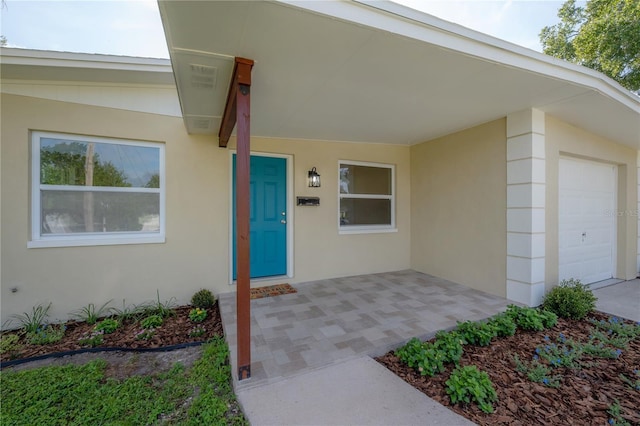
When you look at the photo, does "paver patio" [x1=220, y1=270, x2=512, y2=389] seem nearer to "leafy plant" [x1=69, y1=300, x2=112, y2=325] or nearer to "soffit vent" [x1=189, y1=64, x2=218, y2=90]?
"leafy plant" [x1=69, y1=300, x2=112, y2=325]

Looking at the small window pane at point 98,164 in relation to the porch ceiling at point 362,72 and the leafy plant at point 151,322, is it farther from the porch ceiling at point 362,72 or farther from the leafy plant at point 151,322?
the leafy plant at point 151,322

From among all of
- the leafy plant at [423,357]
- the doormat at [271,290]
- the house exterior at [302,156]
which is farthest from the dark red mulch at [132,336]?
the leafy plant at [423,357]

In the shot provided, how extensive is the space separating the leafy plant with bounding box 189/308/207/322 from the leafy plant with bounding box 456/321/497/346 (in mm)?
2864

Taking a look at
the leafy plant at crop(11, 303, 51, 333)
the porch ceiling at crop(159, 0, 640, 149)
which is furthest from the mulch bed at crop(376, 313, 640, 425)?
the leafy plant at crop(11, 303, 51, 333)

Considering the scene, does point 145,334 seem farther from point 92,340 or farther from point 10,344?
point 10,344

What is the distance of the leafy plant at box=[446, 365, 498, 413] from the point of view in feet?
5.66

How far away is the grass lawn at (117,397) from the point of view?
171 centimetres

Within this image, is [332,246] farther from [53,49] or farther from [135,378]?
[53,49]

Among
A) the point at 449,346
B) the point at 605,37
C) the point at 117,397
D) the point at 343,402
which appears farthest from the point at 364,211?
the point at 605,37

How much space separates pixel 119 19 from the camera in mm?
3609

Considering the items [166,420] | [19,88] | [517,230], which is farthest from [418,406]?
[19,88]

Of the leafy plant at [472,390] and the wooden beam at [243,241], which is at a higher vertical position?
the wooden beam at [243,241]

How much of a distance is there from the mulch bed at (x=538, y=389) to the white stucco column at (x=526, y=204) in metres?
1.02

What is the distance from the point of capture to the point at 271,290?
3.94 meters
